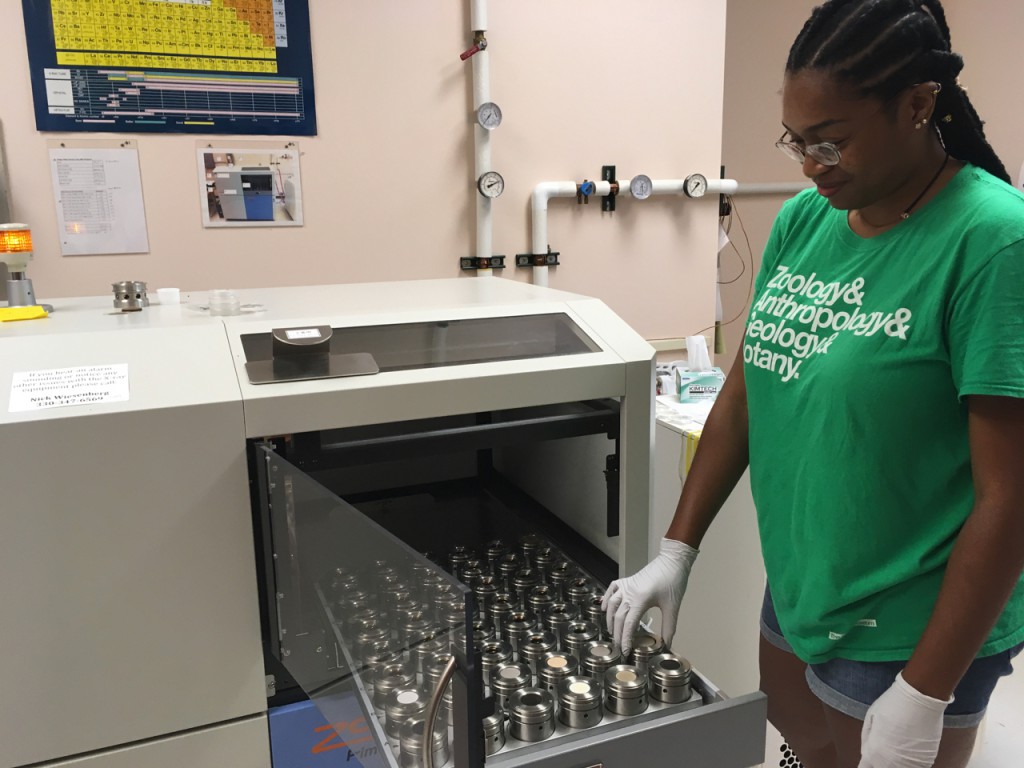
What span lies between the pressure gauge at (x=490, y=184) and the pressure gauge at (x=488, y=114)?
0.15 meters

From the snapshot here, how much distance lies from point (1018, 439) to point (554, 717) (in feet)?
1.76

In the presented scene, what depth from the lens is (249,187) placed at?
2.44 m

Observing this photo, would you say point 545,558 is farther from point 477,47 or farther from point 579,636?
point 477,47

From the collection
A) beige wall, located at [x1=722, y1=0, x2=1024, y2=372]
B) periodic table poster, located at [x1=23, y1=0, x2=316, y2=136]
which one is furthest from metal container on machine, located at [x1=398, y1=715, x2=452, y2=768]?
beige wall, located at [x1=722, y1=0, x2=1024, y2=372]

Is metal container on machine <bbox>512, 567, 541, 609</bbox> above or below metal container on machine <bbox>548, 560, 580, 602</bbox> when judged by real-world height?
above

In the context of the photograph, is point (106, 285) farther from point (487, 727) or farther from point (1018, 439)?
point (1018, 439)

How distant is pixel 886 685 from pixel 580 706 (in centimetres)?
37

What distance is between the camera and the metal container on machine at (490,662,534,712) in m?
0.89

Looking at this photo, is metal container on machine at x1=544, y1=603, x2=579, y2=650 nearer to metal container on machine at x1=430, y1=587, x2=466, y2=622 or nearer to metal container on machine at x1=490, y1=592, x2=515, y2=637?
metal container on machine at x1=490, y1=592, x2=515, y2=637

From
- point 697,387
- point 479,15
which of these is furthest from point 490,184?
point 697,387

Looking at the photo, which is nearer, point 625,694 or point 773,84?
point 625,694

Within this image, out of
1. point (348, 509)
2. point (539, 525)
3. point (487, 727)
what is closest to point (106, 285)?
Answer: point (539, 525)

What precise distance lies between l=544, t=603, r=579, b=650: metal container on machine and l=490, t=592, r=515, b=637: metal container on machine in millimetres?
56

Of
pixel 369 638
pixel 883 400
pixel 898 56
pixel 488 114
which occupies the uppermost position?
pixel 488 114
